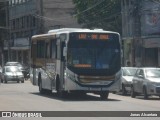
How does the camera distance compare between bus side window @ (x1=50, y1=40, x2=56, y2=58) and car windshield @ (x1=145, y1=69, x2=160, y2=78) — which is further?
car windshield @ (x1=145, y1=69, x2=160, y2=78)

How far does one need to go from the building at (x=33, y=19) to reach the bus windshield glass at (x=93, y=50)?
44426 mm

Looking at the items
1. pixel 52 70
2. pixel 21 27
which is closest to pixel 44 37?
pixel 52 70

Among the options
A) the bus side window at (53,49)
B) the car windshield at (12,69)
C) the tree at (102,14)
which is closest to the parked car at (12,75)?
the car windshield at (12,69)

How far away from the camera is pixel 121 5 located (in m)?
60.6

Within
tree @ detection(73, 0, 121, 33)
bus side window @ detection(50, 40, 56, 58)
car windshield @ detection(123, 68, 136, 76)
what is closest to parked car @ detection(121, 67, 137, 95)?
car windshield @ detection(123, 68, 136, 76)

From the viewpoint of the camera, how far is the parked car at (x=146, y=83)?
30.7 meters

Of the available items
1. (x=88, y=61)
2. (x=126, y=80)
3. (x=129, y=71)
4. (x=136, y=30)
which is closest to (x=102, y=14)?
(x=136, y=30)

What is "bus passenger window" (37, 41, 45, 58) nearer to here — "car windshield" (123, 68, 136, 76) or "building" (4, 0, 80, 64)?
"car windshield" (123, 68, 136, 76)

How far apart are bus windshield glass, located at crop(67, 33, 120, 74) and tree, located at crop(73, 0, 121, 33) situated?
113 ft

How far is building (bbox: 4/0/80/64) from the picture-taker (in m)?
78.9

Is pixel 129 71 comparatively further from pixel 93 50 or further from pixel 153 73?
pixel 93 50

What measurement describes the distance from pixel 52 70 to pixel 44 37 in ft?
8.45

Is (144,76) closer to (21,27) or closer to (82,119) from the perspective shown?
(82,119)

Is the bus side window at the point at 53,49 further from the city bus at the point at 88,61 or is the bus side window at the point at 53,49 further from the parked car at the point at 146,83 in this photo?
the parked car at the point at 146,83
